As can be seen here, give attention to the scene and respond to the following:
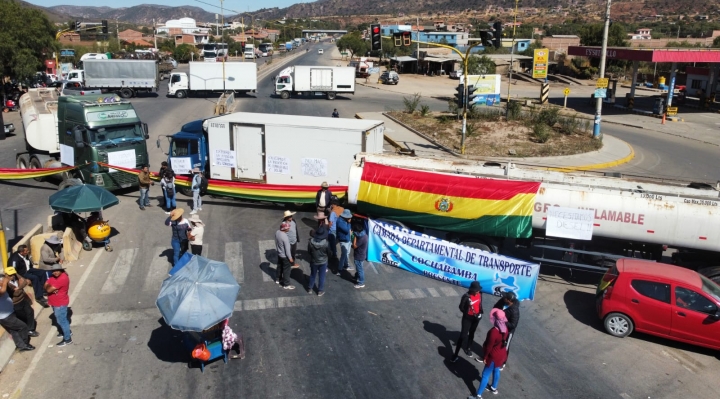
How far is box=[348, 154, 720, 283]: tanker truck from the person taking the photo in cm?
1214

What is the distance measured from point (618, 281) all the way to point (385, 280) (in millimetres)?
4797

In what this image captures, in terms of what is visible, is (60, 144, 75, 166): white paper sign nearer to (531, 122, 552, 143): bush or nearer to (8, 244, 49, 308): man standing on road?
(8, 244, 49, 308): man standing on road

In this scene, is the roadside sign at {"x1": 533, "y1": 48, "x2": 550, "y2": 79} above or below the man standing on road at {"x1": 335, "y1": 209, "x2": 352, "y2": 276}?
above


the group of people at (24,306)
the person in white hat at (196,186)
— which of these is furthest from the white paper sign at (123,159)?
the group of people at (24,306)

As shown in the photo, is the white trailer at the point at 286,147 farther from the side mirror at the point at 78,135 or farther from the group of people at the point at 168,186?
the side mirror at the point at 78,135

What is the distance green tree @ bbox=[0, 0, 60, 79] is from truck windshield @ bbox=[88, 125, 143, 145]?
29.2 metres

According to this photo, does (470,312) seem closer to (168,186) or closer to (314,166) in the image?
(314,166)

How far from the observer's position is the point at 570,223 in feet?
41.3

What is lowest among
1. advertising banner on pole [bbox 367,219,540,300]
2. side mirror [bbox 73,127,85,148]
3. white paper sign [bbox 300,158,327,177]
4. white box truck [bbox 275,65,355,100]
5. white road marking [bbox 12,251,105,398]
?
white road marking [bbox 12,251,105,398]

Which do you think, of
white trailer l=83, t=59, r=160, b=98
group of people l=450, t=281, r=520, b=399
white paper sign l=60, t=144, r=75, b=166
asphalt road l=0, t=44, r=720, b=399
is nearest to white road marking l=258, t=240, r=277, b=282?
asphalt road l=0, t=44, r=720, b=399

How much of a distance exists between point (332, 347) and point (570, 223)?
6.16m

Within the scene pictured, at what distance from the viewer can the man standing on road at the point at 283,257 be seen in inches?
458

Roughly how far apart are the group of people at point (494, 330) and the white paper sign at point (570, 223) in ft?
13.6

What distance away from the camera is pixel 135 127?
19.6 metres
